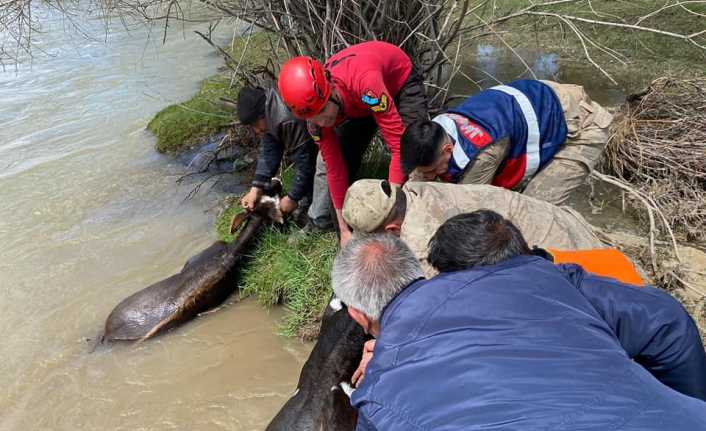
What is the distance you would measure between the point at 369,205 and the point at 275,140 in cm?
192

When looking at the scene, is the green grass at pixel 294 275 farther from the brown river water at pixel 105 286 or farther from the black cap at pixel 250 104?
the black cap at pixel 250 104

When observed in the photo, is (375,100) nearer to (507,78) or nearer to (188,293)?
(188,293)

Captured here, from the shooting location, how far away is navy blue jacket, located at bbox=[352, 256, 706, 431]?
1.39 metres

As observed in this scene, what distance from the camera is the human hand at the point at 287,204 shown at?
5.05 meters

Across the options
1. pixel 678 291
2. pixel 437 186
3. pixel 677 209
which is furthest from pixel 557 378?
pixel 677 209

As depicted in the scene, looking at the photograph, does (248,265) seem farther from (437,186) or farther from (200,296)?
(437,186)

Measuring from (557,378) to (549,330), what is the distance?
0.19m

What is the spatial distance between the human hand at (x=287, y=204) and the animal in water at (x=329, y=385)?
1.62 metres

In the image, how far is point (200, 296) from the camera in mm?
4785

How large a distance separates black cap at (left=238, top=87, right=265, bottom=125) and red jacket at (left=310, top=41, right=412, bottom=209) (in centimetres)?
60

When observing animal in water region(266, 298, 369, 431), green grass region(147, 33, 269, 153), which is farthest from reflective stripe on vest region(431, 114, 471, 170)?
green grass region(147, 33, 269, 153)

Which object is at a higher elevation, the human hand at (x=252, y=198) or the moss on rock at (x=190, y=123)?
the human hand at (x=252, y=198)

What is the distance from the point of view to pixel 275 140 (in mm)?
4762

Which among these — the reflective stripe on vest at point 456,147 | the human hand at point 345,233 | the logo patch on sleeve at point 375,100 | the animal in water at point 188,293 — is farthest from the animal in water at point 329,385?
the animal in water at point 188,293
